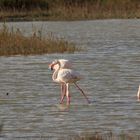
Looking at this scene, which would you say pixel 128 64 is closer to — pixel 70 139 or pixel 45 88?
pixel 45 88

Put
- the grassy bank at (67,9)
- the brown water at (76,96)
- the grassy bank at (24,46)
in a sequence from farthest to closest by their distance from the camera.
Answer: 1. the grassy bank at (67,9)
2. the grassy bank at (24,46)
3. the brown water at (76,96)

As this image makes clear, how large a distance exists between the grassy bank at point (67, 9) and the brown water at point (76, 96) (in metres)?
13.0

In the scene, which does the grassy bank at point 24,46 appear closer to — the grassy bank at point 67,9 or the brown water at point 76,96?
the brown water at point 76,96

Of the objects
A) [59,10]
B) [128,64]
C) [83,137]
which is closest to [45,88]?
[128,64]

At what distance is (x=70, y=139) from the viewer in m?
9.44

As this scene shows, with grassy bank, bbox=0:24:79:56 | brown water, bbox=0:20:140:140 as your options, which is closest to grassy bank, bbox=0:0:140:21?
brown water, bbox=0:20:140:140

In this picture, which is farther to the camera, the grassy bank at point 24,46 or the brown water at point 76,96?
the grassy bank at point 24,46

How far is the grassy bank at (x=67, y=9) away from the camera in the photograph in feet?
126

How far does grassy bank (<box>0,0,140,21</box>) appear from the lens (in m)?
38.5

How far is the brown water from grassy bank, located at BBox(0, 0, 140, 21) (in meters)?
13.0

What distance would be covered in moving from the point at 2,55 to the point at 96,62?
9.95 feet

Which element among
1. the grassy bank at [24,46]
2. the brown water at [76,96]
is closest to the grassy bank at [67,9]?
the brown water at [76,96]

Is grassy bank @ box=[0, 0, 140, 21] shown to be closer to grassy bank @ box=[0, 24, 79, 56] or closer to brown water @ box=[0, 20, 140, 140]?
brown water @ box=[0, 20, 140, 140]

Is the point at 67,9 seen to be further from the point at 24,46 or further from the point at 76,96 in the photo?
the point at 76,96
